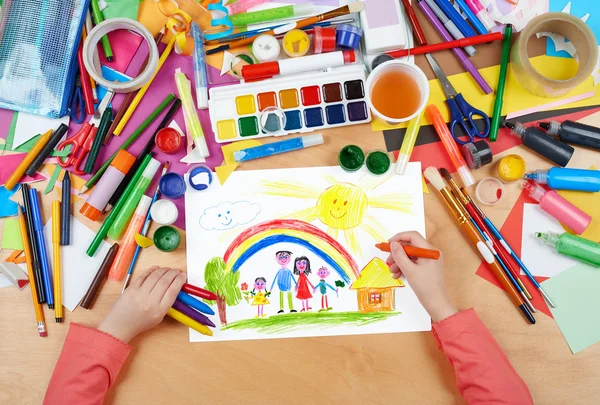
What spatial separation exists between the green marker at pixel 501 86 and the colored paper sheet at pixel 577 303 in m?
0.34

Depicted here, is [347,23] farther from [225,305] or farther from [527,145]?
[225,305]

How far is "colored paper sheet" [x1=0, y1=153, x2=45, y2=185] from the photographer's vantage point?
117cm

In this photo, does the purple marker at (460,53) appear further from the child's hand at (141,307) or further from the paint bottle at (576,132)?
the child's hand at (141,307)

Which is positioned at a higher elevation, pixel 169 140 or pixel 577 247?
pixel 169 140

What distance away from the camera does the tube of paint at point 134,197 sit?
1.14 metres

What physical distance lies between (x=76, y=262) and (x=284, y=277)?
46 centimetres

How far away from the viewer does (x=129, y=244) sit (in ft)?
3.76

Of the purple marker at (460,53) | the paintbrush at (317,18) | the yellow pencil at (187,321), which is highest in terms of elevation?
the paintbrush at (317,18)

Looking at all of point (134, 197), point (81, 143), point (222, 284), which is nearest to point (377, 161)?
point (222, 284)

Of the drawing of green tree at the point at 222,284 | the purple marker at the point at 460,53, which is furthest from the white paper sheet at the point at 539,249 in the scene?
the drawing of green tree at the point at 222,284

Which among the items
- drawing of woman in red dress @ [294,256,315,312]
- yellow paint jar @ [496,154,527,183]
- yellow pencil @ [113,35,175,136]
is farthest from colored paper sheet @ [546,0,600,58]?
yellow pencil @ [113,35,175,136]

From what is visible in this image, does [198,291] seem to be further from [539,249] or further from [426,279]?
[539,249]

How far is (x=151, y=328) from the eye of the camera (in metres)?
1.13

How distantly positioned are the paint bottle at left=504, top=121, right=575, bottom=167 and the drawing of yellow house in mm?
417
